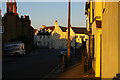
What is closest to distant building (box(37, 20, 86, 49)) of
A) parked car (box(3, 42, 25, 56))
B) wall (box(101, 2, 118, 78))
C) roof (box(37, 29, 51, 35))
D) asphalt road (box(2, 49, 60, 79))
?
roof (box(37, 29, 51, 35))

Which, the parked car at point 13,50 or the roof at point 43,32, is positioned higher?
the roof at point 43,32

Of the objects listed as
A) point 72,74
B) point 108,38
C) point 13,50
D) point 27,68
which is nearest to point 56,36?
point 13,50

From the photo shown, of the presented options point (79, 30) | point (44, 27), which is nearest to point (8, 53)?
point (79, 30)

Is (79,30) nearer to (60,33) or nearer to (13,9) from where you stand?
(60,33)

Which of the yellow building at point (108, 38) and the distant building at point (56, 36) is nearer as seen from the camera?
the yellow building at point (108, 38)

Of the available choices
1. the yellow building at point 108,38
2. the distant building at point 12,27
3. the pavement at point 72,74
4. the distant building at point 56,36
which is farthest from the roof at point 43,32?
the yellow building at point 108,38

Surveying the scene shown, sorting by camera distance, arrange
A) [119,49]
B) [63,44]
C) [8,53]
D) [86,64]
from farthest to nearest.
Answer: [63,44] → [8,53] → [86,64] → [119,49]

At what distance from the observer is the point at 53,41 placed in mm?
112125

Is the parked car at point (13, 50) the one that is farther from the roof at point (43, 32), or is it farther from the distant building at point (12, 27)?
the roof at point (43, 32)

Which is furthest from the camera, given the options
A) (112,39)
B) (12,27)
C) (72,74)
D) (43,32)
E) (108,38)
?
(43,32)

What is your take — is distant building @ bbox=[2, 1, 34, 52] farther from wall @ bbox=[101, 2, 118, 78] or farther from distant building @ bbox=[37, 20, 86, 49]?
wall @ bbox=[101, 2, 118, 78]

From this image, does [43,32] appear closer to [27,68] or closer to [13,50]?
[13,50]

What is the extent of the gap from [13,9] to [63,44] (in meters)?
43.5

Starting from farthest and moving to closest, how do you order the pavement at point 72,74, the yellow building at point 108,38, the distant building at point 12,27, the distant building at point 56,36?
the distant building at point 56,36 < the distant building at point 12,27 < the pavement at point 72,74 < the yellow building at point 108,38
